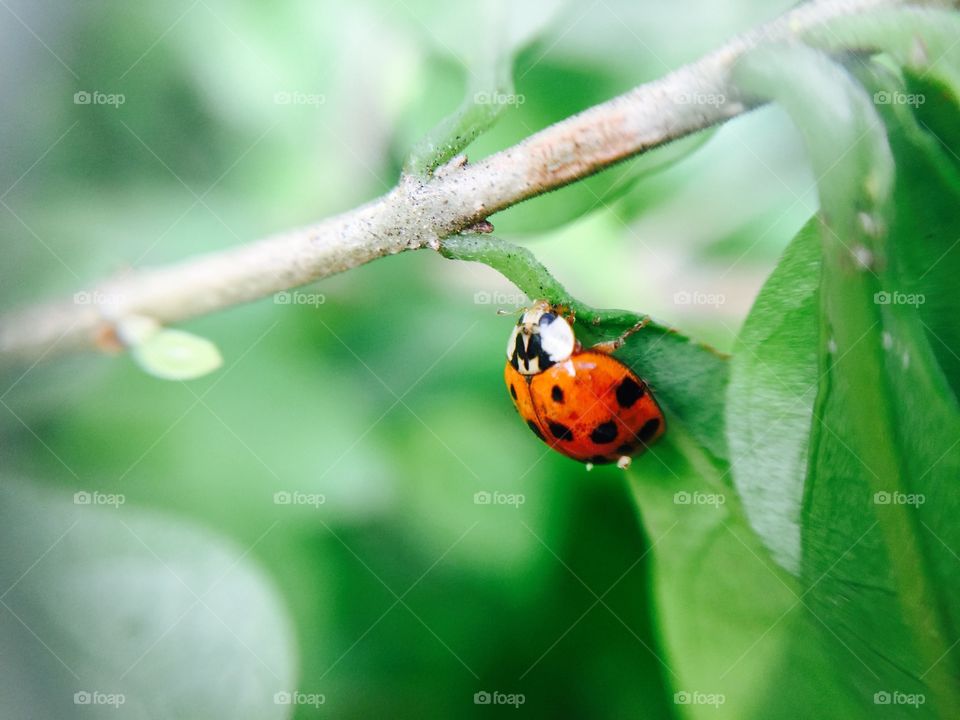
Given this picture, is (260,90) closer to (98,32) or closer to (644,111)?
(98,32)

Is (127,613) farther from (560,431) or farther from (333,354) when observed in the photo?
(560,431)

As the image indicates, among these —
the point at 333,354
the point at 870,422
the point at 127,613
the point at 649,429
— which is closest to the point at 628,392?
the point at 649,429

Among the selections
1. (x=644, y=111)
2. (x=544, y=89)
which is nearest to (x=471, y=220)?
(x=644, y=111)

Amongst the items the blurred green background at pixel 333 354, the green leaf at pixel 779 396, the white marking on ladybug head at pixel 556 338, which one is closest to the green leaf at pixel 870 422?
the green leaf at pixel 779 396

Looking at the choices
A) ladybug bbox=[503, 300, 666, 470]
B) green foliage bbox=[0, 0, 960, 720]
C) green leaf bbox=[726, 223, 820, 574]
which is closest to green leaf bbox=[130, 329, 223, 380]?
green foliage bbox=[0, 0, 960, 720]

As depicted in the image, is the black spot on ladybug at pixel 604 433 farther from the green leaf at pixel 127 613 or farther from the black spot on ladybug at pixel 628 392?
the green leaf at pixel 127 613

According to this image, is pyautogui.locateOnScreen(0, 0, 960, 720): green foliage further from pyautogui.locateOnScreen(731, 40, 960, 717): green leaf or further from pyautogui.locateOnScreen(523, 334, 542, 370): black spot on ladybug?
pyautogui.locateOnScreen(731, 40, 960, 717): green leaf
